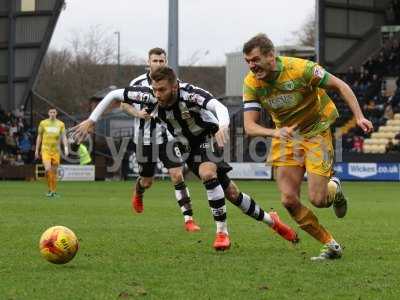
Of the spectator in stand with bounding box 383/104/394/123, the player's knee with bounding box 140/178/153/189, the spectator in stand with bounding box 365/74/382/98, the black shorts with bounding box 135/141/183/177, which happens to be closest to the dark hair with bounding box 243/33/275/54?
the black shorts with bounding box 135/141/183/177

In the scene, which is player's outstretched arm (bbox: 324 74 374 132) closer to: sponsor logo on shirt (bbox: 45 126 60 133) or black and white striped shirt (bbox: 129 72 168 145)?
black and white striped shirt (bbox: 129 72 168 145)

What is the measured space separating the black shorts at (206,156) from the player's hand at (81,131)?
132cm

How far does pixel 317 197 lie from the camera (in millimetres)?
9203

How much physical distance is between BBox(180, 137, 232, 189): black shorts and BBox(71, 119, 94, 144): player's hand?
1316 mm

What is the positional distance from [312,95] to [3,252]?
342 cm

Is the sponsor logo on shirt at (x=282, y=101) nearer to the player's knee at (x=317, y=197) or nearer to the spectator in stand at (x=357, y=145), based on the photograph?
the player's knee at (x=317, y=197)

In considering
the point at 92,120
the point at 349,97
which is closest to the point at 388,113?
the point at 92,120

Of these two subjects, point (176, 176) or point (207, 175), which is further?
point (176, 176)

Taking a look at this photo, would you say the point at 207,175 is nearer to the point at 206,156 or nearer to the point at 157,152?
the point at 206,156

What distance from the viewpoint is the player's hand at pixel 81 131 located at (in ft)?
31.7

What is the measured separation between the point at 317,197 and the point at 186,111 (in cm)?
194

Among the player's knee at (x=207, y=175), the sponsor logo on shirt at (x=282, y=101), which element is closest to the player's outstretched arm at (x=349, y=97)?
the sponsor logo on shirt at (x=282, y=101)

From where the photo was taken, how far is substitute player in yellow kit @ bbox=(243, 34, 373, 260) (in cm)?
885

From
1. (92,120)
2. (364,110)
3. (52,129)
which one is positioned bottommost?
(52,129)
